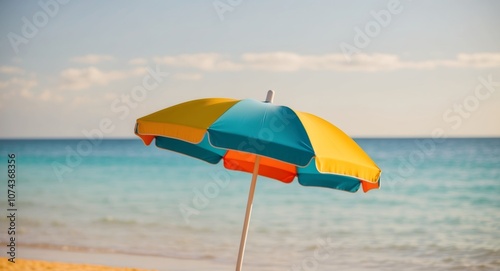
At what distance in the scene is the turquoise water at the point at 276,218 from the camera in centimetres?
1035

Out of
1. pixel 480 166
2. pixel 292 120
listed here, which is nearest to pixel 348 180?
pixel 292 120

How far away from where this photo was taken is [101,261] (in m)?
9.13

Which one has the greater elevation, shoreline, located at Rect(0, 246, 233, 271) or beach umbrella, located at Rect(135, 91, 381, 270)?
beach umbrella, located at Rect(135, 91, 381, 270)

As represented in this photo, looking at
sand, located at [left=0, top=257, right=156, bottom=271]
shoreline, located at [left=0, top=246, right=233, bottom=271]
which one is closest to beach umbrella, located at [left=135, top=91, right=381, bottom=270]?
sand, located at [left=0, top=257, right=156, bottom=271]

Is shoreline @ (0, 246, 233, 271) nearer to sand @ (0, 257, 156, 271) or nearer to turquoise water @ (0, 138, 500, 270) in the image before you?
sand @ (0, 257, 156, 271)

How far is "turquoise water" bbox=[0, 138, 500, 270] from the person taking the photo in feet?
34.0

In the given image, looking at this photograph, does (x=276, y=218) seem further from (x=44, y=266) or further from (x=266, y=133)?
(x=266, y=133)

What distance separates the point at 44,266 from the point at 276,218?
6.81m

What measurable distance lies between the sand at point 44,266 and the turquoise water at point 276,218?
1.67 m

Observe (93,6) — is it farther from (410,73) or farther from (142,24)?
(410,73)

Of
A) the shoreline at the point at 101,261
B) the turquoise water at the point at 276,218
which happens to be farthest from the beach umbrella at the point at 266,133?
the turquoise water at the point at 276,218

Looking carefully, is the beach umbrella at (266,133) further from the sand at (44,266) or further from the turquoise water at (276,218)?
the turquoise water at (276,218)

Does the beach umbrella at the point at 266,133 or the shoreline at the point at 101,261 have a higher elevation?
the beach umbrella at the point at 266,133

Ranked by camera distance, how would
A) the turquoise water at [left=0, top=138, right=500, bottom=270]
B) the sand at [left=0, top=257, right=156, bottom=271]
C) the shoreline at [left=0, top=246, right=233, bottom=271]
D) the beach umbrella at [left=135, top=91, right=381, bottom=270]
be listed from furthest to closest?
the turquoise water at [left=0, top=138, right=500, bottom=270]
the shoreline at [left=0, top=246, right=233, bottom=271]
the sand at [left=0, top=257, right=156, bottom=271]
the beach umbrella at [left=135, top=91, right=381, bottom=270]
